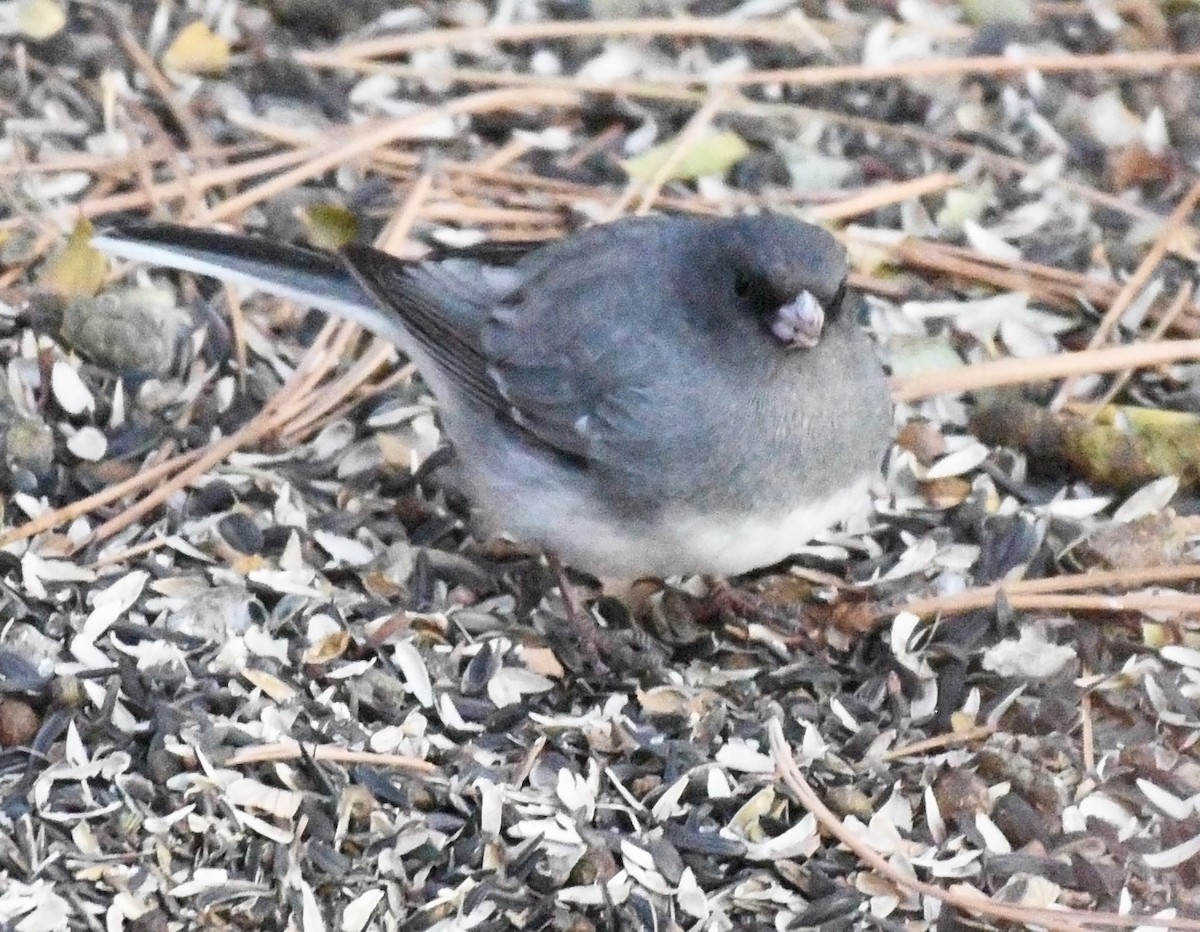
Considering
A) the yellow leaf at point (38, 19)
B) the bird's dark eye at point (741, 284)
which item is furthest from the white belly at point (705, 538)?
the yellow leaf at point (38, 19)

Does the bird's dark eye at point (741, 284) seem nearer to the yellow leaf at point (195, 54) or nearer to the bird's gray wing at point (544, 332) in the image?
the bird's gray wing at point (544, 332)

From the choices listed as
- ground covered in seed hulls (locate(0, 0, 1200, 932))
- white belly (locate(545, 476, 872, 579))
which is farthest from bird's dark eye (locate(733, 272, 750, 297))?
ground covered in seed hulls (locate(0, 0, 1200, 932))

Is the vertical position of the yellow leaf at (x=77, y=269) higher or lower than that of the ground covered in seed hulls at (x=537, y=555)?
higher

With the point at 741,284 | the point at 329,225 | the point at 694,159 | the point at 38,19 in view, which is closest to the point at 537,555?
the point at 741,284

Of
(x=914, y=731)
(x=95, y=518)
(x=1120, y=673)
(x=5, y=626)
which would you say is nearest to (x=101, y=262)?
(x=95, y=518)

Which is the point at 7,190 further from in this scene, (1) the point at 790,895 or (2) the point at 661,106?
(1) the point at 790,895

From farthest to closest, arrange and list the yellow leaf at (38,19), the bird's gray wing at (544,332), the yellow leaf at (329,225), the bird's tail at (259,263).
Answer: the yellow leaf at (38,19)
the yellow leaf at (329,225)
the bird's tail at (259,263)
the bird's gray wing at (544,332)

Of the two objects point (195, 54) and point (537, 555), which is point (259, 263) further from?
point (195, 54)
